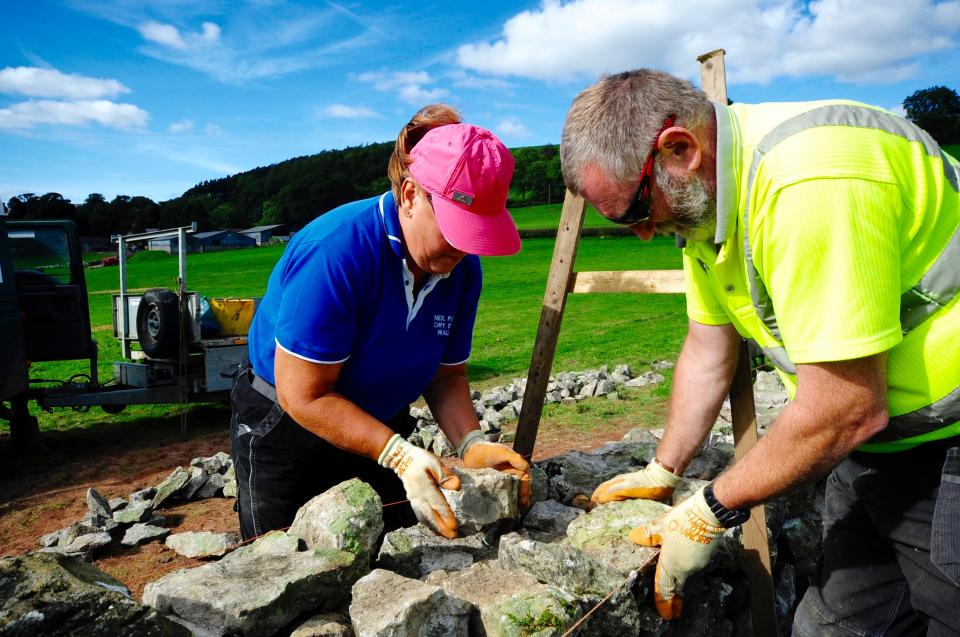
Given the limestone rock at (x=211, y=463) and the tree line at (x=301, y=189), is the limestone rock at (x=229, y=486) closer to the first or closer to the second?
the limestone rock at (x=211, y=463)

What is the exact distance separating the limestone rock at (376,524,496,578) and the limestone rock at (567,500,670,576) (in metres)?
0.38

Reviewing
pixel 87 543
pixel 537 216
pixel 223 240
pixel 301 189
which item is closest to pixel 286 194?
pixel 301 189

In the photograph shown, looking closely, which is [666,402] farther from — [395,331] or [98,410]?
[98,410]

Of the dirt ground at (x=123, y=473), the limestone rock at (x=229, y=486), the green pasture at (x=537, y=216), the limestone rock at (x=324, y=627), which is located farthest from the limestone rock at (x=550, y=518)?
the green pasture at (x=537, y=216)

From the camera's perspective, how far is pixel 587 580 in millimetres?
2279

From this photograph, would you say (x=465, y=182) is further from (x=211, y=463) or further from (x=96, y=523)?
(x=211, y=463)

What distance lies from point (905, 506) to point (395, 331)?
5.81 feet

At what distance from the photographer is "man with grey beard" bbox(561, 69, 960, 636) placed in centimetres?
157

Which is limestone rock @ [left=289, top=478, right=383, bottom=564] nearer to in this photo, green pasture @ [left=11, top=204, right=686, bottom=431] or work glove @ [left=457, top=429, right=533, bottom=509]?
work glove @ [left=457, top=429, right=533, bottom=509]

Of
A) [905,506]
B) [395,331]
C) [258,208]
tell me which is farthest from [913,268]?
[258,208]

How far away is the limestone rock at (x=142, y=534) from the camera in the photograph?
4938mm

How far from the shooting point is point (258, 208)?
90.1m

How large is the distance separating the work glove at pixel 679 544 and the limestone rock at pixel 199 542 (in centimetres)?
289

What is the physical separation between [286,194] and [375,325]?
84.5 meters
